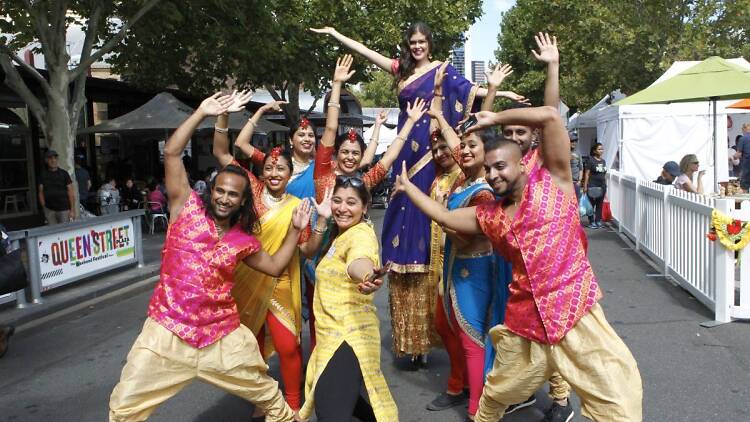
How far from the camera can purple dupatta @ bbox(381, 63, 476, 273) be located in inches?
173

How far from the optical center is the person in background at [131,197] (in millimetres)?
14844

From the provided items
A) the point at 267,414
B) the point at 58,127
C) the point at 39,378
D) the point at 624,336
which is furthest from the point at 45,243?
the point at 624,336

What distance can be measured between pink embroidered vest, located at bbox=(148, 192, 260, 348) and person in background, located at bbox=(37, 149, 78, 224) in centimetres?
814

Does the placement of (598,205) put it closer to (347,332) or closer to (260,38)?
(260,38)

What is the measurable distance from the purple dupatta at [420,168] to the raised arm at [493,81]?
165 millimetres

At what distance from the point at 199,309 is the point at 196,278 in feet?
0.46

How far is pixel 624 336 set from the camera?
5785 millimetres

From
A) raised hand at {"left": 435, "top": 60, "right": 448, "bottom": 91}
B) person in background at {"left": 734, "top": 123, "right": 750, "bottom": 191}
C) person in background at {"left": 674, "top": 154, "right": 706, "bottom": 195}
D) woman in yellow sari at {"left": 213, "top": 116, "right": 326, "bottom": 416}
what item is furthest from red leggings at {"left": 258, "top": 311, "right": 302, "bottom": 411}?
person in background at {"left": 734, "top": 123, "right": 750, "bottom": 191}

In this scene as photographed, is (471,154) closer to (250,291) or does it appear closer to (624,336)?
(250,291)

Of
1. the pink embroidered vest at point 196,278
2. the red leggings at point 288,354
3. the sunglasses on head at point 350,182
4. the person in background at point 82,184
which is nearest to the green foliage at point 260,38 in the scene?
the person in background at point 82,184

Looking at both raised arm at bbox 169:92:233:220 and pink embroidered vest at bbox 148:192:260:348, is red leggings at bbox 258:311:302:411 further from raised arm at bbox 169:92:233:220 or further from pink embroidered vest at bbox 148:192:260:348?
raised arm at bbox 169:92:233:220

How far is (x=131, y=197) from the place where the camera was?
1509 centimetres

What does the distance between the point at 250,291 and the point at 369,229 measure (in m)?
0.82

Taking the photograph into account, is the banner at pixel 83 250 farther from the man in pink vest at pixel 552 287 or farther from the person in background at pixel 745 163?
the person in background at pixel 745 163
